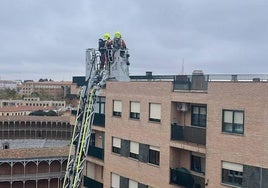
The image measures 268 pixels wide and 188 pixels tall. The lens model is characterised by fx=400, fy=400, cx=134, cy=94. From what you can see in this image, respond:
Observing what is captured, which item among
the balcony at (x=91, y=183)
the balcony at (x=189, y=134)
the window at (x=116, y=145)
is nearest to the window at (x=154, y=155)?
the balcony at (x=189, y=134)

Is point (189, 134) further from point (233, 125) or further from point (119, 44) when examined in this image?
point (119, 44)

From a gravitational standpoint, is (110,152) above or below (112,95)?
below

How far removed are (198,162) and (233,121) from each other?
4.00 m

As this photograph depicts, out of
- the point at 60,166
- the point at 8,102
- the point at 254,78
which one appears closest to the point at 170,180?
the point at 254,78

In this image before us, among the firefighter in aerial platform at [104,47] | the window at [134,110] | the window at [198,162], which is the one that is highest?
the firefighter in aerial platform at [104,47]

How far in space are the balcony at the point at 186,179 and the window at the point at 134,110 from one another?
4615 mm

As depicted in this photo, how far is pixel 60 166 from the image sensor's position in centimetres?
3878

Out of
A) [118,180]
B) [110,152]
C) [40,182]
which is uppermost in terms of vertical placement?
[110,152]

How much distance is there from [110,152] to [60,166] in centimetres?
1322

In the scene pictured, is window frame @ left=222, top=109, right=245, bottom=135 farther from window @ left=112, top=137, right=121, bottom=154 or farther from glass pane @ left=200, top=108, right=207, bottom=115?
window @ left=112, top=137, right=121, bottom=154

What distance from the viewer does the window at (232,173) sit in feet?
59.9

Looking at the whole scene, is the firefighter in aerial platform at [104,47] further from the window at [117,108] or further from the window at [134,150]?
the window at [134,150]

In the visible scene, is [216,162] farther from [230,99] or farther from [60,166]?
[60,166]

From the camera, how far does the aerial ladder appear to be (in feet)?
74.3
